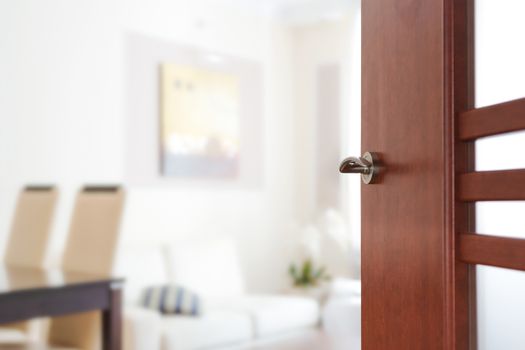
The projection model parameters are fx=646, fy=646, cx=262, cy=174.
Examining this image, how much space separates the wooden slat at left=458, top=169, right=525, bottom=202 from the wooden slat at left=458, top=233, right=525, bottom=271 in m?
0.05

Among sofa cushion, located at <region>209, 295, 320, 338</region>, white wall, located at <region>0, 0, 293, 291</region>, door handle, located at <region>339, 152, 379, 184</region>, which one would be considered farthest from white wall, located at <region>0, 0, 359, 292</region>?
door handle, located at <region>339, 152, 379, 184</region>

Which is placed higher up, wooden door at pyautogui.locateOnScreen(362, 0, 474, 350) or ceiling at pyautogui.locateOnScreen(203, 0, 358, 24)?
ceiling at pyautogui.locateOnScreen(203, 0, 358, 24)

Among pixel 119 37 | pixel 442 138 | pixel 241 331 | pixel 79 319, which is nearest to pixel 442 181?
pixel 442 138

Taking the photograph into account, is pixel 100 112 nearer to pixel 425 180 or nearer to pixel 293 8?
pixel 293 8

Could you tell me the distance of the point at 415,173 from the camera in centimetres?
88

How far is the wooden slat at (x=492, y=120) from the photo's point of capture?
676mm

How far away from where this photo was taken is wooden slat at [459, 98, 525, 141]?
26.6 inches

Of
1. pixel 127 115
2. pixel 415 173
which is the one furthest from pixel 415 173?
pixel 127 115

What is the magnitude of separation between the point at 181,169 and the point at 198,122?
1.31ft

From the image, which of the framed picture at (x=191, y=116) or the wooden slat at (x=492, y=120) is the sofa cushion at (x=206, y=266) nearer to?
the framed picture at (x=191, y=116)

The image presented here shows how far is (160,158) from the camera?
186 inches

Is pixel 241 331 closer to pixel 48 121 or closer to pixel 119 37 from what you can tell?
pixel 48 121

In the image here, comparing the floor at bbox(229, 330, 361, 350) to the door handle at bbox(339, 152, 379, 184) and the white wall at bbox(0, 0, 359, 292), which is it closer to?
the white wall at bbox(0, 0, 359, 292)

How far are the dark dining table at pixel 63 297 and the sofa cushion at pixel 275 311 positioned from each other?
155cm
